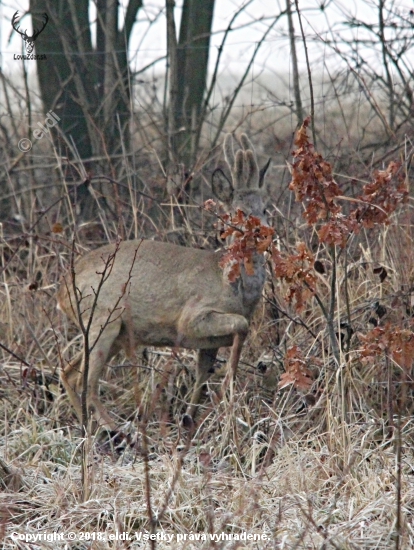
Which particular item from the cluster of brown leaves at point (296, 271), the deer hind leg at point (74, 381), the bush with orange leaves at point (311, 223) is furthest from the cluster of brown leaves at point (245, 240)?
the deer hind leg at point (74, 381)

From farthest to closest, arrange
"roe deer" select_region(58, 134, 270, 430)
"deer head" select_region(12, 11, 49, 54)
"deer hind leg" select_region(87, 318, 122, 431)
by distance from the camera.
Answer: "deer head" select_region(12, 11, 49, 54) → "deer hind leg" select_region(87, 318, 122, 431) → "roe deer" select_region(58, 134, 270, 430)

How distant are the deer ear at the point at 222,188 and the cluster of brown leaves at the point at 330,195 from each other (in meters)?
0.61

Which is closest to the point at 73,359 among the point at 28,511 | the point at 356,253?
the point at 28,511

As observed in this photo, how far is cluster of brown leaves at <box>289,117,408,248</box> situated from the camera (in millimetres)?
4766

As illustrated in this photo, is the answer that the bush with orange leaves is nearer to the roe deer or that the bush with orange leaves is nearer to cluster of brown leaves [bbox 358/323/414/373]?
cluster of brown leaves [bbox 358/323/414/373]

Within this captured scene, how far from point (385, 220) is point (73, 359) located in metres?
2.23

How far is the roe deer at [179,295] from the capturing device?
210 inches

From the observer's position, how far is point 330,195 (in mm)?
4895

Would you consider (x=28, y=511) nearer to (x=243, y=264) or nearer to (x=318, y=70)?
(x=243, y=264)

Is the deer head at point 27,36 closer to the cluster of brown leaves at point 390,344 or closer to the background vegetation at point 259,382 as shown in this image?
the background vegetation at point 259,382

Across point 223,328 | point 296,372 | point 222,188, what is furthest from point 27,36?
point 296,372

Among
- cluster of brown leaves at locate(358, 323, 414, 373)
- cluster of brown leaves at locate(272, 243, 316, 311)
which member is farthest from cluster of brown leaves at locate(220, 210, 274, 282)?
cluster of brown leaves at locate(358, 323, 414, 373)

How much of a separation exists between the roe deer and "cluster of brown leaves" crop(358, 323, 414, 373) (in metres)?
0.73

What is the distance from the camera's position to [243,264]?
541 centimetres
